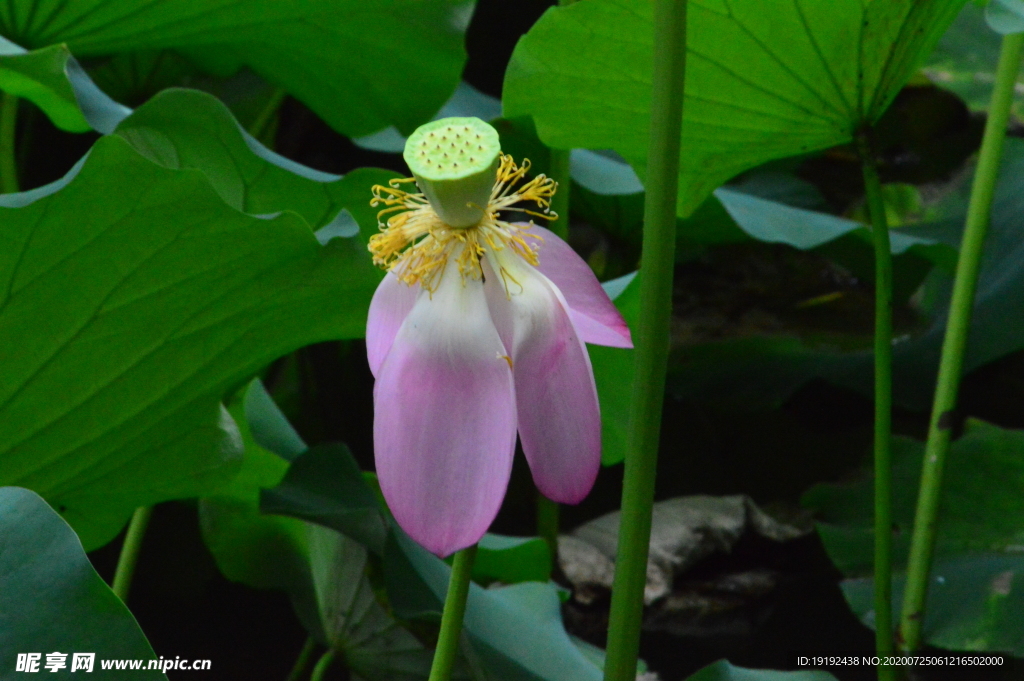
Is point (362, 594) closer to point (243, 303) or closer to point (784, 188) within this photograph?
point (243, 303)

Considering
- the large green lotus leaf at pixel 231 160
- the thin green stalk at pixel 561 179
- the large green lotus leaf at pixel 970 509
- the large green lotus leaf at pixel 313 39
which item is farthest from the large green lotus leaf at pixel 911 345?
the large green lotus leaf at pixel 231 160

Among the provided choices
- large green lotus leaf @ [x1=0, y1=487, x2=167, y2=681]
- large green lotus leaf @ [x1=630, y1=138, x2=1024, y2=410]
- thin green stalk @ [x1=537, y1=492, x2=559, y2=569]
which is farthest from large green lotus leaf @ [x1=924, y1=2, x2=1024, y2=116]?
large green lotus leaf @ [x1=0, y1=487, x2=167, y2=681]

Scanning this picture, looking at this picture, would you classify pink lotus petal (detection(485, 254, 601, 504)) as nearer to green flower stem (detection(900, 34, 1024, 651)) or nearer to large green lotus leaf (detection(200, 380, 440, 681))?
large green lotus leaf (detection(200, 380, 440, 681))

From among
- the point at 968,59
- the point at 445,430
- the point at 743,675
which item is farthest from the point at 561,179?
the point at 968,59

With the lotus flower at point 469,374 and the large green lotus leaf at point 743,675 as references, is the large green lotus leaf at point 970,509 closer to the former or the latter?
the large green lotus leaf at point 743,675

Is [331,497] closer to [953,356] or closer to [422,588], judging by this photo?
[422,588]
